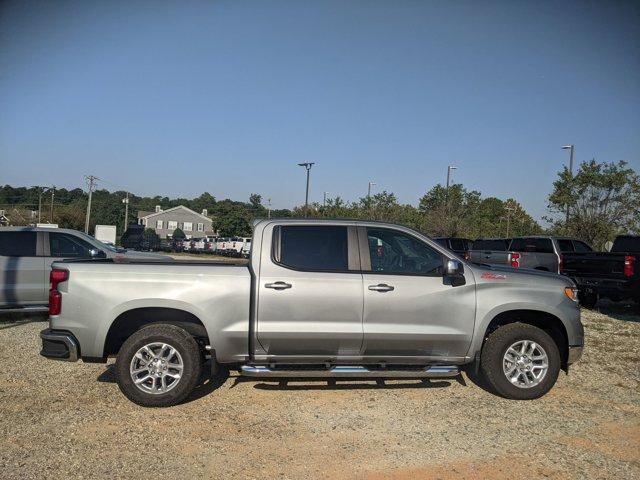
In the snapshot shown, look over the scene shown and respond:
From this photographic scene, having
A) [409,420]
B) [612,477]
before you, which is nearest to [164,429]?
[409,420]

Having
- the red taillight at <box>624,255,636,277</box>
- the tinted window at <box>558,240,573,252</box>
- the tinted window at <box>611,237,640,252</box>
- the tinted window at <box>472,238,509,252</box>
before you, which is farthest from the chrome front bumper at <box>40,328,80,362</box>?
the tinted window at <box>558,240,573,252</box>

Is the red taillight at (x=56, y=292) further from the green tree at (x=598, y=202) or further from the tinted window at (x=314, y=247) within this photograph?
the green tree at (x=598, y=202)

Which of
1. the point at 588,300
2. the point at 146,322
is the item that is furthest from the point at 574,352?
the point at 588,300

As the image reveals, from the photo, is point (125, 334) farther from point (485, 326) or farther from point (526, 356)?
point (526, 356)

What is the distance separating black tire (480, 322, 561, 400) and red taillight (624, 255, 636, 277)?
7053 millimetres

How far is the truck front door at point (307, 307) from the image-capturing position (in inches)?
194

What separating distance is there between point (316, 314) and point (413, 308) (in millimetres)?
998

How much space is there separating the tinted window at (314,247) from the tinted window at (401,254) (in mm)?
327

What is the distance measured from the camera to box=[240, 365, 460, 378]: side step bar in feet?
16.0

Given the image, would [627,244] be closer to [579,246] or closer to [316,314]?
[579,246]

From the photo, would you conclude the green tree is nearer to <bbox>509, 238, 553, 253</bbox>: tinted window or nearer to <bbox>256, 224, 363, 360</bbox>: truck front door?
<bbox>509, 238, 553, 253</bbox>: tinted window

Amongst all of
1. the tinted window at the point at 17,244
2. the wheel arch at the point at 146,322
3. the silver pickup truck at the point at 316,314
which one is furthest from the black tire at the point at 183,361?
the tinted window at the point at 17,244

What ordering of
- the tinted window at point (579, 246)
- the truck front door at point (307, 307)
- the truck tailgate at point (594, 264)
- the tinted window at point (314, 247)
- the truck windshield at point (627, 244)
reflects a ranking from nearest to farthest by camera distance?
the truck front door at point (307, 307) < the tinted window at point (314, 247) < the truck tailgate at point (594, 264) < the truck windshield at point (627, 244) < the tinted window at point (579, 246)

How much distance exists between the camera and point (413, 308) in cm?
509
